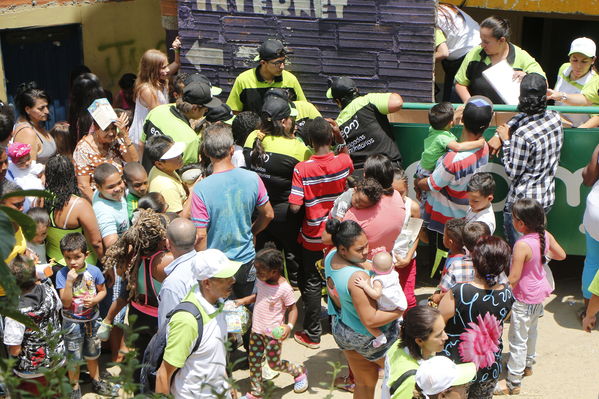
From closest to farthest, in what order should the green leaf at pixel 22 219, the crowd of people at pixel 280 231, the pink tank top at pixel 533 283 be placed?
the green leaf at pixel 22 219 < the crowd of people at pixel 280 231 < the pink tank top at pixel 533 283

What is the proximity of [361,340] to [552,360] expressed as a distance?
205 cm

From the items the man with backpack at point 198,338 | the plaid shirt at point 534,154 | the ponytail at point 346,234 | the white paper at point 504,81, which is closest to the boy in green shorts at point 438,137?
the plaid shirt at point 534,154

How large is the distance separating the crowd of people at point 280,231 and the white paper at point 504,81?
10 cm

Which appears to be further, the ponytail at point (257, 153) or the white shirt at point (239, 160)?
the white shirt at point (239, 160)

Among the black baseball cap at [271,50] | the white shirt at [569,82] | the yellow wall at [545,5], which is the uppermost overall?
the yellow wall at [545,5]

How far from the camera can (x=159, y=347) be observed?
429 centimetres

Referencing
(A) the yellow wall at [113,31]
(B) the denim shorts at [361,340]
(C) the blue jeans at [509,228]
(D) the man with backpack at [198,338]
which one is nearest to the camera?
(D) the man with backpack at [198,338]

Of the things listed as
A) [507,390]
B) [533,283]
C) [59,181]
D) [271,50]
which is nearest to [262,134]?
[271,50]

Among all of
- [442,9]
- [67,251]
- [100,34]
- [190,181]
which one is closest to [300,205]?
[190,181]

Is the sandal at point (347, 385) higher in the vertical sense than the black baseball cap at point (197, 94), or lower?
lower

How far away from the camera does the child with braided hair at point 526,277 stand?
18.5 feet

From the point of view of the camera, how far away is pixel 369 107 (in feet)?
22.3

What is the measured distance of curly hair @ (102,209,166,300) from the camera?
17.2 ft

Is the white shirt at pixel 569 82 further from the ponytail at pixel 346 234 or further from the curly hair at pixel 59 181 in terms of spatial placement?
the curly hair at pixel 59 181
